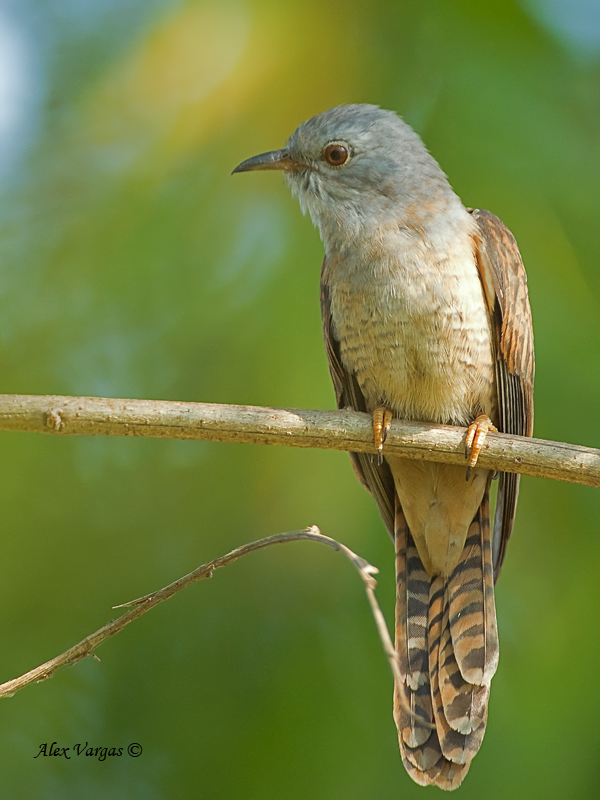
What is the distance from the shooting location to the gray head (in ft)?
9.77

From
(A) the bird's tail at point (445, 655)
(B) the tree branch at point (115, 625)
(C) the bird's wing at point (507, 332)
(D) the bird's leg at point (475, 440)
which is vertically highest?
(C) the bird's wing at point (507, 332)

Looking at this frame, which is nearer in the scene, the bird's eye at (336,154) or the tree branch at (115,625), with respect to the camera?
the tree branch at (115,625)

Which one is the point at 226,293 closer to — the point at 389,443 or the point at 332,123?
the point at 332,123

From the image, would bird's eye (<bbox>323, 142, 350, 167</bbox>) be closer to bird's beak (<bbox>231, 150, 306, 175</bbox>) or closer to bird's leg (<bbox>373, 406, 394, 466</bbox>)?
bird's beak (<bbox>231, 150, 306, 175</bbox>)

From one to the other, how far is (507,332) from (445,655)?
4.00 feet

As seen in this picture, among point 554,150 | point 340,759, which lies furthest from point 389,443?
point 554,150

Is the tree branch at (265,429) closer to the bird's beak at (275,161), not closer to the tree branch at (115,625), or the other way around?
the tree branch at (115,625)

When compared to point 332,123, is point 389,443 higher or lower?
lower

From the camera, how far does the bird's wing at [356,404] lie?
317cm

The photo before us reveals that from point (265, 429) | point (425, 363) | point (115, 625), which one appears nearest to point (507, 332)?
point (425, 363)

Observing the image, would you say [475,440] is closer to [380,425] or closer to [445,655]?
[380,425]

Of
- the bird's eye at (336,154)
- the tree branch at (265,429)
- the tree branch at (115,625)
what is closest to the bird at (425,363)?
the bird's eye at (336,154)

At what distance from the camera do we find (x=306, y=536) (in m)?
1.98

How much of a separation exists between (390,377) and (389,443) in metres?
0.39
